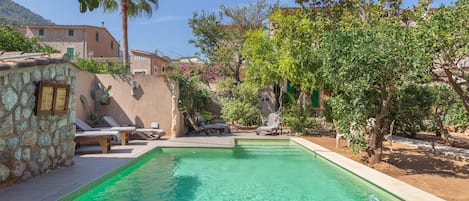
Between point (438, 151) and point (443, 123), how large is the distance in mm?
3673

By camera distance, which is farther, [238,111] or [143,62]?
[143,62]

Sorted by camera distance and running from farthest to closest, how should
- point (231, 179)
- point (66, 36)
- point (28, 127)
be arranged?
point (66, 36) < point (231, 179) < point (28, 127)

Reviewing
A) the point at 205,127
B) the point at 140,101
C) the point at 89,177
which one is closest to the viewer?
the point at 89,177

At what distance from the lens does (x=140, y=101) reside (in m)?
13.4

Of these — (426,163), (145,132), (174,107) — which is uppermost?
(174,107)

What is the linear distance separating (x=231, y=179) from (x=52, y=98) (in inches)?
162

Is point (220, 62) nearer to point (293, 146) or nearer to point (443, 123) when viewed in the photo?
point (293, 146)

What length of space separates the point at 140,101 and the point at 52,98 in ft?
23.8

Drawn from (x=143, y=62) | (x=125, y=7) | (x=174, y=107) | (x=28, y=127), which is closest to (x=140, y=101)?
(x=174, y=107)

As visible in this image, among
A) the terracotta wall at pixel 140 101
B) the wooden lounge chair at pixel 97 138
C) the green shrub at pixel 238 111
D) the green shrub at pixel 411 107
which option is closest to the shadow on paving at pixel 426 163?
Result: the green shrub at pixel 411 107

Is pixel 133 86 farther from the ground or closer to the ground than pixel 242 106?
farther from the ground

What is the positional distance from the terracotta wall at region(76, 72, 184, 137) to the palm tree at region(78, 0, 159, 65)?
4924 millimetres

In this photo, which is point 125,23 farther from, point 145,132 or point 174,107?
point 145,132

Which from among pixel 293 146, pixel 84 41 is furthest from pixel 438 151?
pixel 84 41
